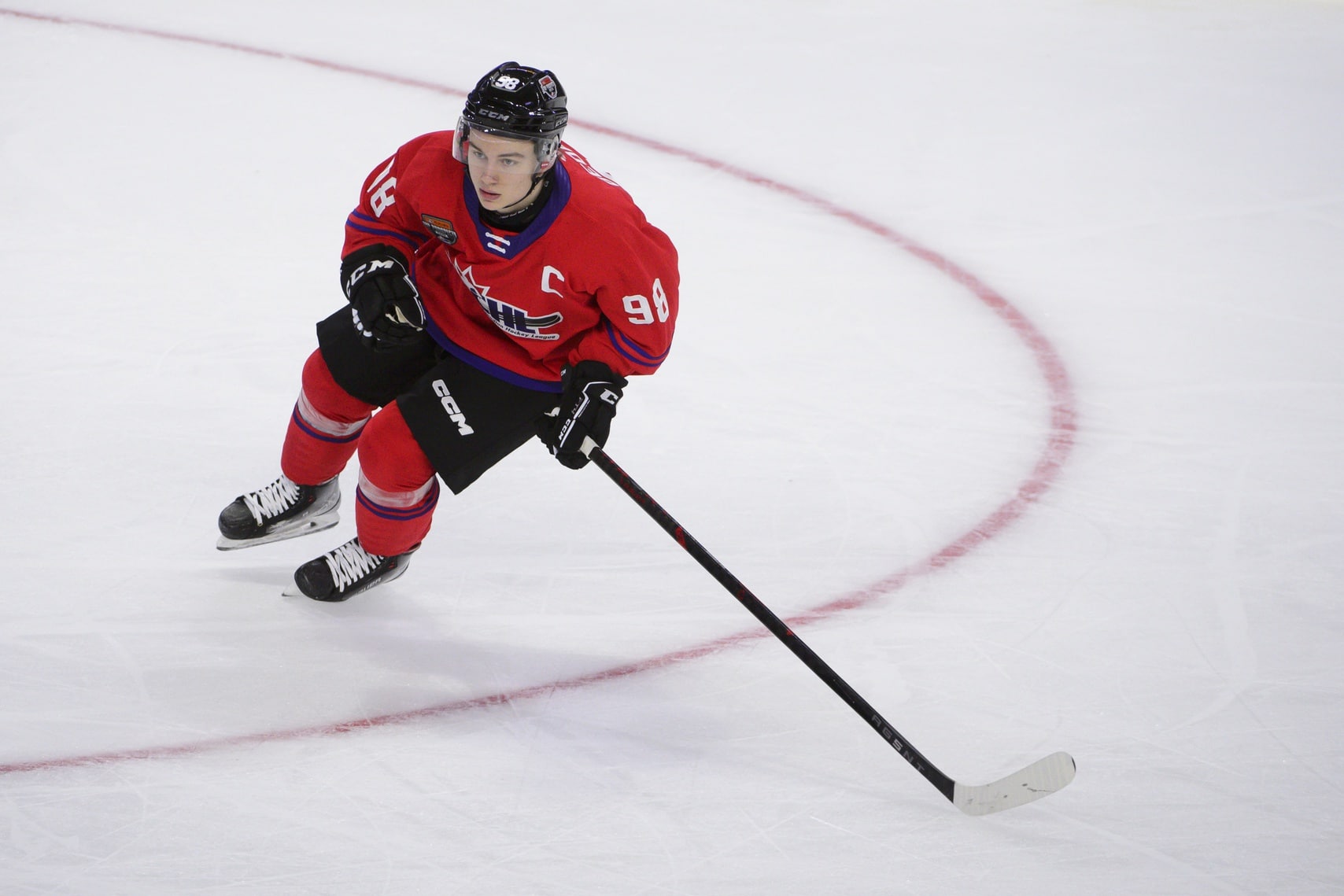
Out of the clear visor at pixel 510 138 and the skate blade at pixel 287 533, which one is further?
the skate blade at pixel 287 533

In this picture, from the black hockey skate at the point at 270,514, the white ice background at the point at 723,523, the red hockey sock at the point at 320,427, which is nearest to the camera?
the white ice background at the point at 723,523

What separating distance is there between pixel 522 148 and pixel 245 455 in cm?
125

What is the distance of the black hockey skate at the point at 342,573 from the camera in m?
2.54

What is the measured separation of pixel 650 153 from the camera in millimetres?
4738

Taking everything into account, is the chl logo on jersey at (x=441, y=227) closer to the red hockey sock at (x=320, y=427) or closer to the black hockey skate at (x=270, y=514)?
the red hockey sock at (x=320, y=427)

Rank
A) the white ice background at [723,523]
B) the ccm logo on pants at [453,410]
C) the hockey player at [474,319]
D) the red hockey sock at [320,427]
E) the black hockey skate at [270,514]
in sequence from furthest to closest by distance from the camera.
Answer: the black hockey skate at [270,514] → the red hockey sock at [320,427] → the ccm logo on pants at [453,410] → the hockey player at [474,319] → the white ice background at [723,523]

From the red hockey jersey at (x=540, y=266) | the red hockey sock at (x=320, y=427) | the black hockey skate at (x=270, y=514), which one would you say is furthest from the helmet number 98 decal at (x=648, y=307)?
the black hockey skate at (x=270, y=514)

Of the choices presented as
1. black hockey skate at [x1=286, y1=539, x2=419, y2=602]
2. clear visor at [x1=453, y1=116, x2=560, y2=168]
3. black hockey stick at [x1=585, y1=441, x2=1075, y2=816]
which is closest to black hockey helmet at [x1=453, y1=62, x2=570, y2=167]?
clear visor at [x1=453, y1=116, x2=560, y2=168]

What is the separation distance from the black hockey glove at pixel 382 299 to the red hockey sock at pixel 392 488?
0.51 ft

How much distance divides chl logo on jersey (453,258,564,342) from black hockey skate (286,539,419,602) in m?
0.49

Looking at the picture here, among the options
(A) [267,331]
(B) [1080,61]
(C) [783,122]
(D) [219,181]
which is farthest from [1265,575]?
(B) [1080,61]

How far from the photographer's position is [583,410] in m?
2.22

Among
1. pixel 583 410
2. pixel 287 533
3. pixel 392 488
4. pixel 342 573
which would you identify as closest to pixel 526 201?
pixel 583 410

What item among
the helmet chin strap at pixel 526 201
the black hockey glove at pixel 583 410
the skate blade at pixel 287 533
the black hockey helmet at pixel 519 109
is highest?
the black hockey helmet at pixel 519 109
